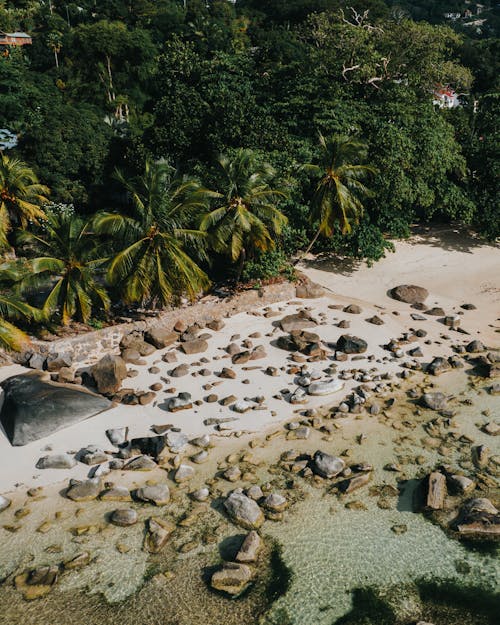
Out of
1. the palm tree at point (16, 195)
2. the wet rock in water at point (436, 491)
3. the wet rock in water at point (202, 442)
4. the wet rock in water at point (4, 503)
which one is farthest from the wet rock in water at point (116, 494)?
the palm tree at point (16, 195)

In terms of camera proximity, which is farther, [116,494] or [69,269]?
[69,269]

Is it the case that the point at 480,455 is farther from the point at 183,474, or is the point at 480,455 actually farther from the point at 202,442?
the point at 183,474

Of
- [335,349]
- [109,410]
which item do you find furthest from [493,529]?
[109,410]

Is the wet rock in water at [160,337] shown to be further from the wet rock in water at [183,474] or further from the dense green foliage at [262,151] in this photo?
the wet rock in water at [183,474]

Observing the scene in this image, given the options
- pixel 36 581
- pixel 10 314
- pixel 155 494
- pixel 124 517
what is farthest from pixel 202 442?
pixel 10 314

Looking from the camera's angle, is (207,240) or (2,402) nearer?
(2,402)

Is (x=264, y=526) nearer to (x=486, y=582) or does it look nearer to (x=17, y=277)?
(x=486, y=582)
